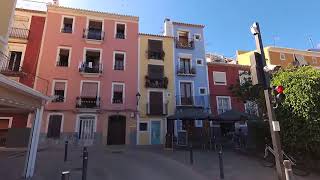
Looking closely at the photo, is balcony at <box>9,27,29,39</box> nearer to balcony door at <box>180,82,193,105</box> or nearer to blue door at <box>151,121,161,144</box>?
blue door at <box>151,121,161,144</box>

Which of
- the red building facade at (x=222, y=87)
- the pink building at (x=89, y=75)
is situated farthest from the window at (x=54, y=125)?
the red building facade at (x=222, y=87)

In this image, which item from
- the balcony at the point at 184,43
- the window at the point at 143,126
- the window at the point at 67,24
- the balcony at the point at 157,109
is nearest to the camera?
the window at the point at 143,126

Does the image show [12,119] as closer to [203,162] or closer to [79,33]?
[79,33]

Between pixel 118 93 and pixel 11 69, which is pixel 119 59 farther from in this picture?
pixel 11 69

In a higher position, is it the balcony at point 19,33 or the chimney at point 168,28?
the chimney at point 168,28

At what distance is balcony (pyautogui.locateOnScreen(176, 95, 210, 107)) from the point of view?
2488 centimetres

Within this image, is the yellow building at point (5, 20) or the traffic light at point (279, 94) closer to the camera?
the traffic light at point (279, 94)

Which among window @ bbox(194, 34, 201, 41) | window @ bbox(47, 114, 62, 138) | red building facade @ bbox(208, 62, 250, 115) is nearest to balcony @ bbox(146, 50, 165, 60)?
window @ bbox(194, 34, 201, 41)

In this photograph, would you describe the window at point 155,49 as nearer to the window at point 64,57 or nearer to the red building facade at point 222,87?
the red building facade at point 222,87

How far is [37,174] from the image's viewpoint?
9461 mm

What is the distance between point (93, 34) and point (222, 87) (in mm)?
14555

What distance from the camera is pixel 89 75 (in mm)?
22688

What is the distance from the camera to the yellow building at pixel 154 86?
23.1 m

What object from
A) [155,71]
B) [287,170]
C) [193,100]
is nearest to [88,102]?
[155,71]
